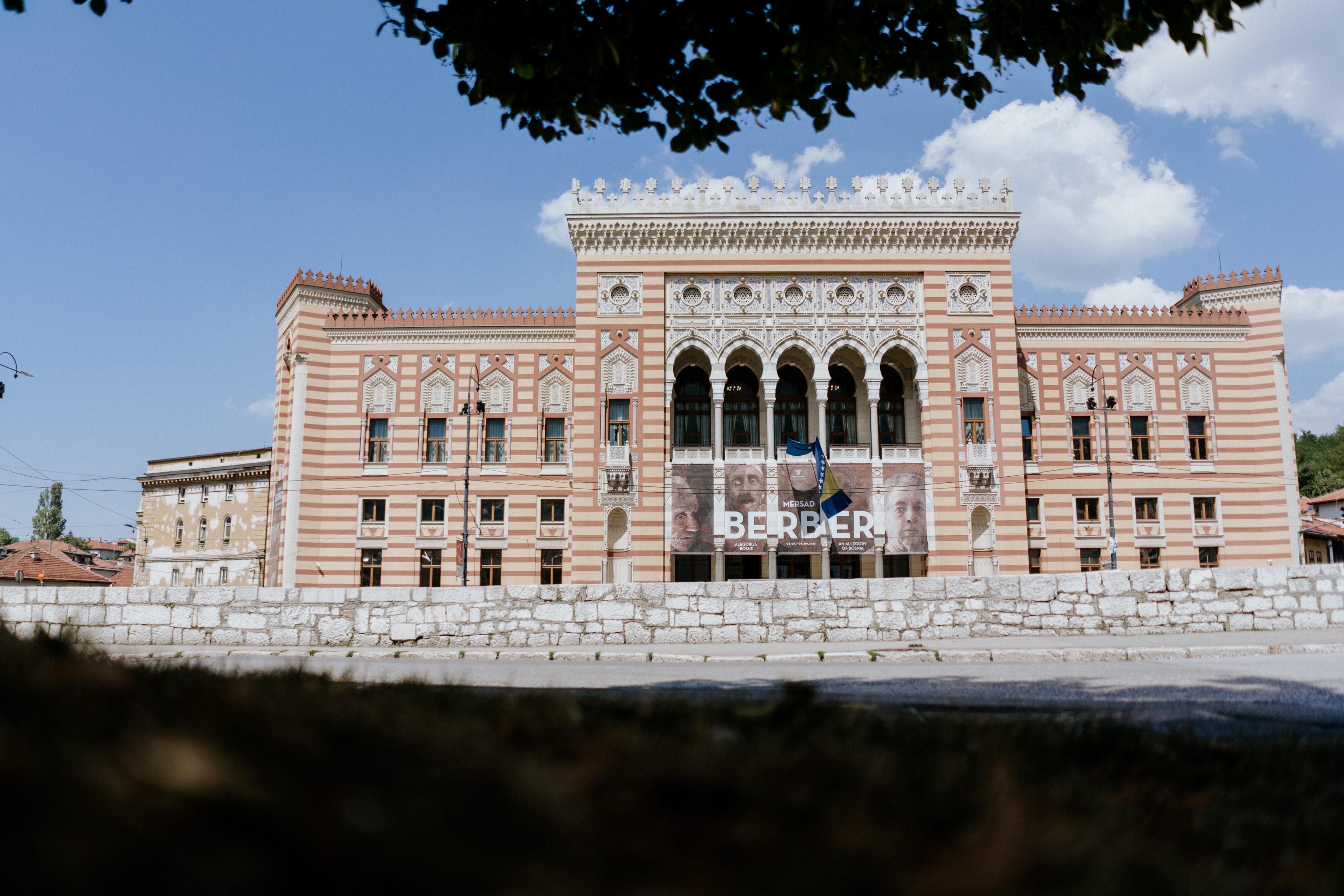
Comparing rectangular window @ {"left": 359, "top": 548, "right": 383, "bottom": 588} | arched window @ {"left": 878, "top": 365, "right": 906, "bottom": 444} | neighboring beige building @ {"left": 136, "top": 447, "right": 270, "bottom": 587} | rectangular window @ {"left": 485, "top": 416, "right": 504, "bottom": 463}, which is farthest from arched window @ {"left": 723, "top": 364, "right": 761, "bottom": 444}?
neighboring beige building @ {"left": 136, "top": 447, "right": 270, "bottom": 587}

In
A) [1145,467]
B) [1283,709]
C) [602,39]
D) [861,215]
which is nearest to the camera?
[602,39]

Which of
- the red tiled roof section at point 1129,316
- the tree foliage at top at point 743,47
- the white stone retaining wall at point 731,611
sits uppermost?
the red tiled roof section at point 1129,316

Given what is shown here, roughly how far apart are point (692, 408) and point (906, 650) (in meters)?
19.1

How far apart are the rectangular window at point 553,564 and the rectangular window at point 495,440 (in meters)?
3.85

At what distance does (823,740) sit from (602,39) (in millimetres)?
4196

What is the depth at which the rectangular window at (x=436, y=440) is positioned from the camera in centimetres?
3067

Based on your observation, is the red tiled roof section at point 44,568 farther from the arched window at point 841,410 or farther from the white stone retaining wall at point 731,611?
the arched window at point 841,410

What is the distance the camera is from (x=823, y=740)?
146 centimetres

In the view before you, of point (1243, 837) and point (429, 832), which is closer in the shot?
point (429, 832)

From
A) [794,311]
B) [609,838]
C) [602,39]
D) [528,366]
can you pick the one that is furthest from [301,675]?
[528,366]

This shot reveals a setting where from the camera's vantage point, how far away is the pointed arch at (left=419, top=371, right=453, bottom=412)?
1216 inches

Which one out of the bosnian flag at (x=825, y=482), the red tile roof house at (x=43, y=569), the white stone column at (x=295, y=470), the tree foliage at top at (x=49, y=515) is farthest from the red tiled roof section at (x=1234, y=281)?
the tree foliage at top at (x=49, y=515)

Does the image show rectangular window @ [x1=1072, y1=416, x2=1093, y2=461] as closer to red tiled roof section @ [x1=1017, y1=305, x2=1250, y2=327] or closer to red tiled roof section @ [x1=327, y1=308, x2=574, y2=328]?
red tiled roof section @ [x1=1017, y1=305, x2=1250, y2=327]

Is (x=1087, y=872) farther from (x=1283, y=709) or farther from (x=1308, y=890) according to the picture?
(x=1283, y=709)
